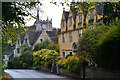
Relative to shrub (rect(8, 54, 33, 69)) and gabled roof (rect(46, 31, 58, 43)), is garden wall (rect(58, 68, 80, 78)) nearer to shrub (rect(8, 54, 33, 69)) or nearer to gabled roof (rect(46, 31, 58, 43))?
shrub (rect(8, 54, 33, 69))

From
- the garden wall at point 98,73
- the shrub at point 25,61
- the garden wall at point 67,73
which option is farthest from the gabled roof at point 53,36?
the garden wall at point 98,73

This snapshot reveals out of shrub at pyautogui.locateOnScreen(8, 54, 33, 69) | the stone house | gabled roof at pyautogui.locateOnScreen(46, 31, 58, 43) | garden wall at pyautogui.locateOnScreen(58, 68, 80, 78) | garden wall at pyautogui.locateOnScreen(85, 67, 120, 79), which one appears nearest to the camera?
garden wall at pyautogui.locateOnScreen(85, 67, 120, 79)

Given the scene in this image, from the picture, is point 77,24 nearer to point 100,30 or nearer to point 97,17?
point 97,17

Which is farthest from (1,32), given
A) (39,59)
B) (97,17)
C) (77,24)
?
(39,59)

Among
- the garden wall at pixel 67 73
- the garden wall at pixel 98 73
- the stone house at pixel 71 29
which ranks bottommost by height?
the garden wall at pixel 67 73

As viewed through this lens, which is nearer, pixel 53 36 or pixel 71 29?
pixel 71 29

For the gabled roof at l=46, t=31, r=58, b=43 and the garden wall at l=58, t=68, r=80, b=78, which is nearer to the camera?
the garden wall at l=58, t=68, r=80, b=78

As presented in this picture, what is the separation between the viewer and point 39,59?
1224 inches

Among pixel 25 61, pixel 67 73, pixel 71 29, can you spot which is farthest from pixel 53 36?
pixel 67 73

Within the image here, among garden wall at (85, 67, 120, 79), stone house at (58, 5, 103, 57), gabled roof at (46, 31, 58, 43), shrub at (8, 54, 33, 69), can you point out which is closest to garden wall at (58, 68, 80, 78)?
garden wall at (85, 67, 120, 79)

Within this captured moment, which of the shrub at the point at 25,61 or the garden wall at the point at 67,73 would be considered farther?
the shrub at the point at 25,61

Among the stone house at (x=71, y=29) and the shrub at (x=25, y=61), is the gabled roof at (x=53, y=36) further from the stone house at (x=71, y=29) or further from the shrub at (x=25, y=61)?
the stone house at (x=71, y=29)

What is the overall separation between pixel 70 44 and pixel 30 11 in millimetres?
21300

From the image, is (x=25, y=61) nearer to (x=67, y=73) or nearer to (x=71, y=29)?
(x=71, y=29)
